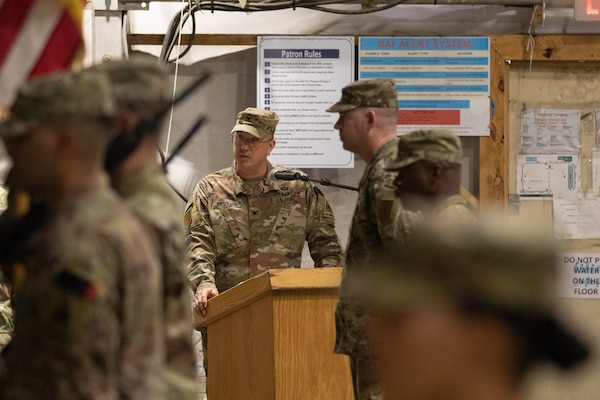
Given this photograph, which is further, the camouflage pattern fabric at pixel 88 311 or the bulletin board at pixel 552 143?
the bulletin board at pixel 552 143

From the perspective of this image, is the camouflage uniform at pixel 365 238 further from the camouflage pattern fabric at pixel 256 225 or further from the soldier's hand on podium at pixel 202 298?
the camouflage pattern fabric at pixel 256 225

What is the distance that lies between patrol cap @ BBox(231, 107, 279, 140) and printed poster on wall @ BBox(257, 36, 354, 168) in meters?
0.67

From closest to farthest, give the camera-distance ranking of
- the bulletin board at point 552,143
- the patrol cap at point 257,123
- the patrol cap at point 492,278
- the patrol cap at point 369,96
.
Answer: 1. the patrol cap at point 492,278
2. the patrol cap at point 369,96
3. the patrol cap at point 257,123
4. the bulletin board at point 552,143

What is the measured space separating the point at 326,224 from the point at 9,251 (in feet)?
10.7

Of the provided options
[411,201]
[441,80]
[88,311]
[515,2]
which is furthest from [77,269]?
[515,2]

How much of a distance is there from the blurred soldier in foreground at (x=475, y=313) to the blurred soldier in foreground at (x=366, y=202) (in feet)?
5.63

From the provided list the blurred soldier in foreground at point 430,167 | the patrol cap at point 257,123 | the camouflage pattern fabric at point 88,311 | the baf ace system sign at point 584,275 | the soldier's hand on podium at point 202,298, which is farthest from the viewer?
the baf ace system sign at point 584,275

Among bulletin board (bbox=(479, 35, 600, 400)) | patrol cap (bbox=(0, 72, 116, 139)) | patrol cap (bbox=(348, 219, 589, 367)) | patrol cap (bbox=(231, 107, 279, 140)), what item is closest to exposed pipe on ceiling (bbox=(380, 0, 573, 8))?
bulletin board (bbox=(479, 35, 600, 400))

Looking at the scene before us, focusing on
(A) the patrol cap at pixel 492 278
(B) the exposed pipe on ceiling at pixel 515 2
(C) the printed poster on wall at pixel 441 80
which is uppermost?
(B) the exposed pipe on ceiling at pixel 515 2

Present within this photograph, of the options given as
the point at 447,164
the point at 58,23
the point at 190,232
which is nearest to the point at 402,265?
the point at 58,23

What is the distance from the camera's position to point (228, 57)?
5.52 m

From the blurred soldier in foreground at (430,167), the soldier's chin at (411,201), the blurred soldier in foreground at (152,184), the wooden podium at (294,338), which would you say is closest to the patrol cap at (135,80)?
the blurred soldier in foreground at (152,184)

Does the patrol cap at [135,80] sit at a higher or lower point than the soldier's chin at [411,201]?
higher

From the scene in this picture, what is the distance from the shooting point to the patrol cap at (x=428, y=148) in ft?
8.86
